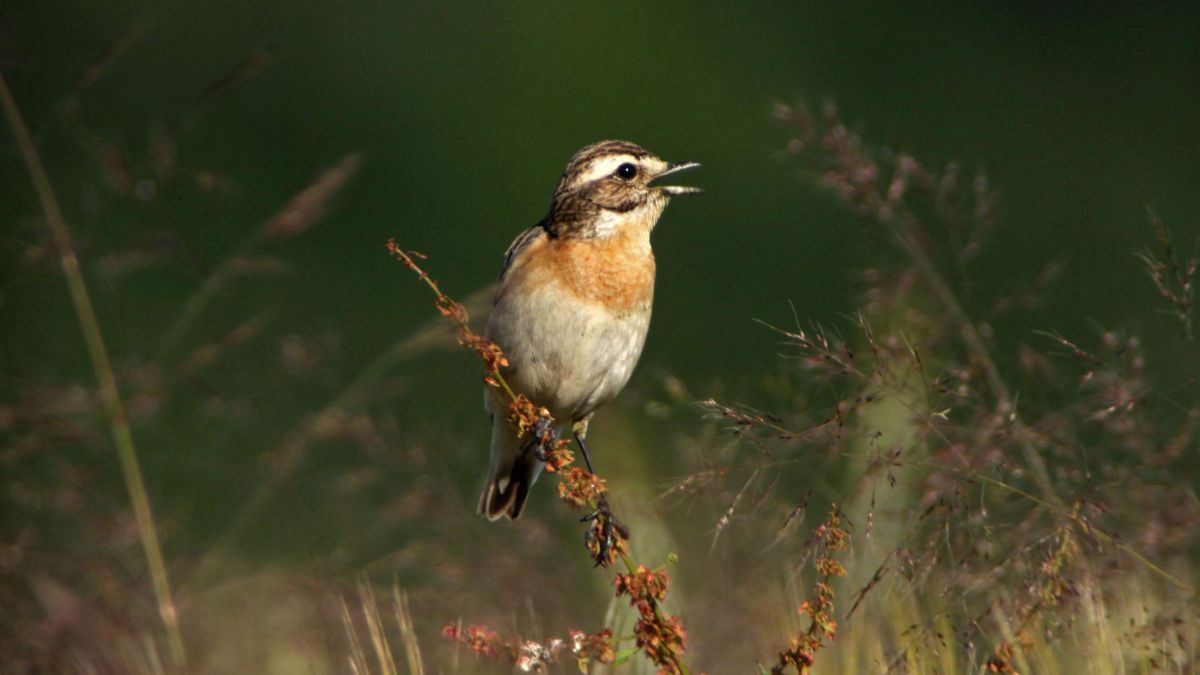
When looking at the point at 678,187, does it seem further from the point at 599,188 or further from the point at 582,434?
the point at 582,434

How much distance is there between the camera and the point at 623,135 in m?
13.0

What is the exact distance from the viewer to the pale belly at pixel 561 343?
4.36 meters

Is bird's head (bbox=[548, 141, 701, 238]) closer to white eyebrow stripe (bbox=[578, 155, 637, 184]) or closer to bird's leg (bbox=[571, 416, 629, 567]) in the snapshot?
white eyebrow stripe (bbox=[578, 155, 637, 184])

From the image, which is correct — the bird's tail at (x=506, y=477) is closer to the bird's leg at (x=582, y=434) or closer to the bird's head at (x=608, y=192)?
the bird's leg at (x=582, y=434)

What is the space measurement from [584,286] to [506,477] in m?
0.85

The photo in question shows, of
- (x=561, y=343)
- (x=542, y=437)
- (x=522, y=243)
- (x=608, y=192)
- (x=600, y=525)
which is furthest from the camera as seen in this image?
(x=522, y=243)

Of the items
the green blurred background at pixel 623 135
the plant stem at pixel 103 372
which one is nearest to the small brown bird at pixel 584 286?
the plant stem at pixel 103 372

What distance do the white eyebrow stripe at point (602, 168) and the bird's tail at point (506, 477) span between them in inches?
31.0

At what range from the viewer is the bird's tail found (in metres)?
5.01

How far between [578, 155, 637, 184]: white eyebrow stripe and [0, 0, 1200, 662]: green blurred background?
296cm

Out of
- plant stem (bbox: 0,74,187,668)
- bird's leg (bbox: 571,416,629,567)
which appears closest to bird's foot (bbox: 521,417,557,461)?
bird's leg (bbox: 571,416,629,567)

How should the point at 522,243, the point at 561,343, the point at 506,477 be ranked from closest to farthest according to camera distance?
the point at 561,343, the point at 522,243, the point at 506,477

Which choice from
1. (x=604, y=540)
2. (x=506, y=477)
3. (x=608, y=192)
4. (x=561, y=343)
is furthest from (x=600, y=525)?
(x=506, y=477)

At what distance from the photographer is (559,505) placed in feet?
16.1
